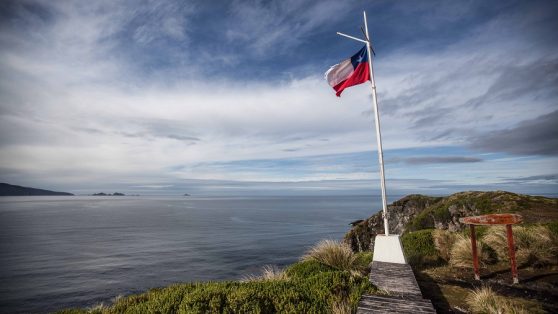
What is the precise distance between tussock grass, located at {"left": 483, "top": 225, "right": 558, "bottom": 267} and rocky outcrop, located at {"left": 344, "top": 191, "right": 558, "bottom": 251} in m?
8.57

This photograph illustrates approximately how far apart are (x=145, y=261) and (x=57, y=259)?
37.0 ft

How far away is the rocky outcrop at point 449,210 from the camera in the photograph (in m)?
21.1

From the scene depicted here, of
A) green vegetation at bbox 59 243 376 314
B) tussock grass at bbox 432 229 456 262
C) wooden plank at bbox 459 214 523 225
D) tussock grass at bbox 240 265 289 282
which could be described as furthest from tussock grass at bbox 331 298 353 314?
tussock grass at bbox 432 229 456 262

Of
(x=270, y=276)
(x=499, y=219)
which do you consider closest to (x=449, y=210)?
(x=499, y=219)

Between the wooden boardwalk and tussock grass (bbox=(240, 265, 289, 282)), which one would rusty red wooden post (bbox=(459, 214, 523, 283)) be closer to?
the wooden boardwalk

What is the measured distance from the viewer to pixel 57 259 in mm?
35469

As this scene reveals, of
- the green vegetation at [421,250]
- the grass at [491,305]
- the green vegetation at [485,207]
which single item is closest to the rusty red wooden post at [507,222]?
the grass at [491,305]

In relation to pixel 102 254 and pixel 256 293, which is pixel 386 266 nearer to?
pixel 256 293

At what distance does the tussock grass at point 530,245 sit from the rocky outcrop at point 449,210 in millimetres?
8572

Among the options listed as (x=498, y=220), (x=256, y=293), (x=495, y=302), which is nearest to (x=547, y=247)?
(x=498, y=220)

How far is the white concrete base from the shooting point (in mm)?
9538

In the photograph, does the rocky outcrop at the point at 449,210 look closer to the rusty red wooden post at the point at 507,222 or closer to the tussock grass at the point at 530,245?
the tussock grass at the point at 530,245

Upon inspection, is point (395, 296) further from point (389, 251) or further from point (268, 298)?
point (389, 251)

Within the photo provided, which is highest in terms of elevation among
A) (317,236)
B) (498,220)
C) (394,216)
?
(498,220)
